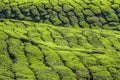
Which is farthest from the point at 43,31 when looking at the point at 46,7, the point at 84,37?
the point at 46,7

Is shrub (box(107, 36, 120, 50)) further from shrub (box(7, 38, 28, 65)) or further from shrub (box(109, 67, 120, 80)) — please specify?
shrub (box(7, 38, 28, 65))

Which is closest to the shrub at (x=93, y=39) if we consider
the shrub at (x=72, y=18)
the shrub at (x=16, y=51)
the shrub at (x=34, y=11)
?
the shrub at (x=72, y=18)

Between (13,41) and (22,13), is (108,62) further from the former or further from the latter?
(22,13)

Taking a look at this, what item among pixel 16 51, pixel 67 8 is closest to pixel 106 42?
pixel 67 8

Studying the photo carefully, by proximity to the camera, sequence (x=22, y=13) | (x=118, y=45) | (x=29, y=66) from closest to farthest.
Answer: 1. (x=29, y=66)
2. (x=118, y=45)
3. (x=22, y=13)

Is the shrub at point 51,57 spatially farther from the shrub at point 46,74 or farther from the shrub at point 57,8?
the shrub at point 57,8

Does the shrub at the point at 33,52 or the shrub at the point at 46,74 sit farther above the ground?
the shrub at the point at 33,52

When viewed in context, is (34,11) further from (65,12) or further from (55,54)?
(55,54)

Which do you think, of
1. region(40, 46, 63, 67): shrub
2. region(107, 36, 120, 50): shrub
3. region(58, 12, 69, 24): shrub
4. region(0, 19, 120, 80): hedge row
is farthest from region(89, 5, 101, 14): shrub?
region(40, 46, 63, 67): shrub
